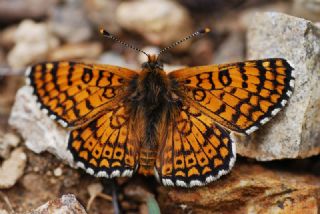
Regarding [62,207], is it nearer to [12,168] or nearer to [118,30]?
[12,168]

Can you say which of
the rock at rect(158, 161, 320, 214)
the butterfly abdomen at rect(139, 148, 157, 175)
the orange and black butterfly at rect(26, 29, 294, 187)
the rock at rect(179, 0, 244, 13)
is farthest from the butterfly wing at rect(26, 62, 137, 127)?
the rock at rect(179, 0, 244, 13)

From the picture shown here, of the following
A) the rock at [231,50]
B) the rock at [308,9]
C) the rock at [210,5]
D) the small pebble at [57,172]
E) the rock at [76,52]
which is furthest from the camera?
the rock at [210,5]

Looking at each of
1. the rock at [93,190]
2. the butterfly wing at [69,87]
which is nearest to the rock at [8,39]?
the butterfly wing at [69,87]

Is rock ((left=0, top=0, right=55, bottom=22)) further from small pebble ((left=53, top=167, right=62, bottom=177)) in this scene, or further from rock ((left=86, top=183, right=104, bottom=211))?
rock ((left=86, top=183, right=104, bottom=211))

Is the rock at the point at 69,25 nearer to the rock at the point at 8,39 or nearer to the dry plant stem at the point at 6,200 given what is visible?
the rock at the point at 8,39

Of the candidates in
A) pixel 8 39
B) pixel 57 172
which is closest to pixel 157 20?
pixel 8 39

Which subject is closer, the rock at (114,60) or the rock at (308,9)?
the rock at (308,9)

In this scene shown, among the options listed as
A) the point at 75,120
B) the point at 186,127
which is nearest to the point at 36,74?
the point at 75,120
